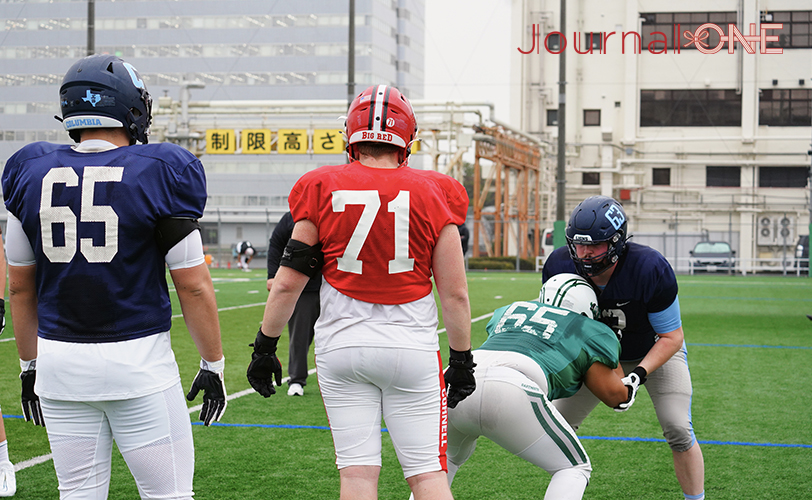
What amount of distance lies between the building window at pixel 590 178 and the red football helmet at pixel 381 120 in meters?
35.4

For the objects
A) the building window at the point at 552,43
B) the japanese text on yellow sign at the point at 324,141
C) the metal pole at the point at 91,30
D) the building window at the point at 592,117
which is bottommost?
the japanese text on yellow sign at the point at 324,141

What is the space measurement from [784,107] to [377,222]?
3834 centimetres

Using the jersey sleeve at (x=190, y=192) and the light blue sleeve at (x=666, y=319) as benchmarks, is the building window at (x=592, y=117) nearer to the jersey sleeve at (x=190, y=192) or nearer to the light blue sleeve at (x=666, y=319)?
the light blue sleeve at (x=666, y=319)

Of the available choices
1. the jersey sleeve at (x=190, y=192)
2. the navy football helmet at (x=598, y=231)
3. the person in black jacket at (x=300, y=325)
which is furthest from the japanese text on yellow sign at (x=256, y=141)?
the jersey sleeve at (x=190, y=192)

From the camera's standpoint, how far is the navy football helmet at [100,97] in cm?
260

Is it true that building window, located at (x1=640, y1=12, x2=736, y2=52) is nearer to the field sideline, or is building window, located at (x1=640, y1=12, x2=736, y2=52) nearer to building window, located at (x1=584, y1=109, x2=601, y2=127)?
building window, located at (x1=584, y1=109, x2=601, y2=127)

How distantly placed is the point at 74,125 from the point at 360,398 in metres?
1.27

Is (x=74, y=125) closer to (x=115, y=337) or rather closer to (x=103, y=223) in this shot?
(x=103, y=223)

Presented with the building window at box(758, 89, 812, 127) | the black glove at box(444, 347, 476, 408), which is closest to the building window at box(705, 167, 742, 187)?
the building window at box(758, 89, 812, 127)

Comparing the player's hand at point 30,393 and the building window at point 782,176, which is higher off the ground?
the building window at point 782,176

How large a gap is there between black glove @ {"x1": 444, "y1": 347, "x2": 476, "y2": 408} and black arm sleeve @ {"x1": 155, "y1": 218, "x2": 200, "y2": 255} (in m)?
1.07

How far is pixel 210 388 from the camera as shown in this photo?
2779 millimetres

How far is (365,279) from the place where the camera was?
112 inches

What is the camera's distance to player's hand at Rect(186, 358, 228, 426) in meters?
2.77
